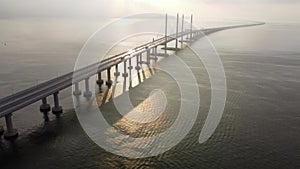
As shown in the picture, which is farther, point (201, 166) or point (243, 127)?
point (243, 127)

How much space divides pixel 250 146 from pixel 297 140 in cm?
323

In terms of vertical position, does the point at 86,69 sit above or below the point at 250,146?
above

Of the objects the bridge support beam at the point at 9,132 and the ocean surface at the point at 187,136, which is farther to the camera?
the bridge support beam at the point at 9,132

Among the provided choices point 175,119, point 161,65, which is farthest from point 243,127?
point 161,65

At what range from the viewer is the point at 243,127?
56.4ft

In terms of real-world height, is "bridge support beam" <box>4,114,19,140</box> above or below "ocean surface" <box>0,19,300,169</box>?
above

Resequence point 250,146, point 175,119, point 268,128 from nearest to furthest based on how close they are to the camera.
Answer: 1. point 250,146
2. point 268,128
3. point 175,119

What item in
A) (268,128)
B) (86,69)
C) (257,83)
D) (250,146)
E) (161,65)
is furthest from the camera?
(161,65)

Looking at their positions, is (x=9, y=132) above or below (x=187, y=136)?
above

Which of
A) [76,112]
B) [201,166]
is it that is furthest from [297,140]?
[76,112]

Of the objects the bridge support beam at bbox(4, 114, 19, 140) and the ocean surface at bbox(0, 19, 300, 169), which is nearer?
the ocean surface at bbox(0, 19, 300, 169)

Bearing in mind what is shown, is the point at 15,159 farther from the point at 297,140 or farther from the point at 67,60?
the point at 67,60

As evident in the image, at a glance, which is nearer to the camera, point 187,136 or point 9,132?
point 9,132

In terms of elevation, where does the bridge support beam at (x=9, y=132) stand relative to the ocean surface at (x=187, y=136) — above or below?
above
